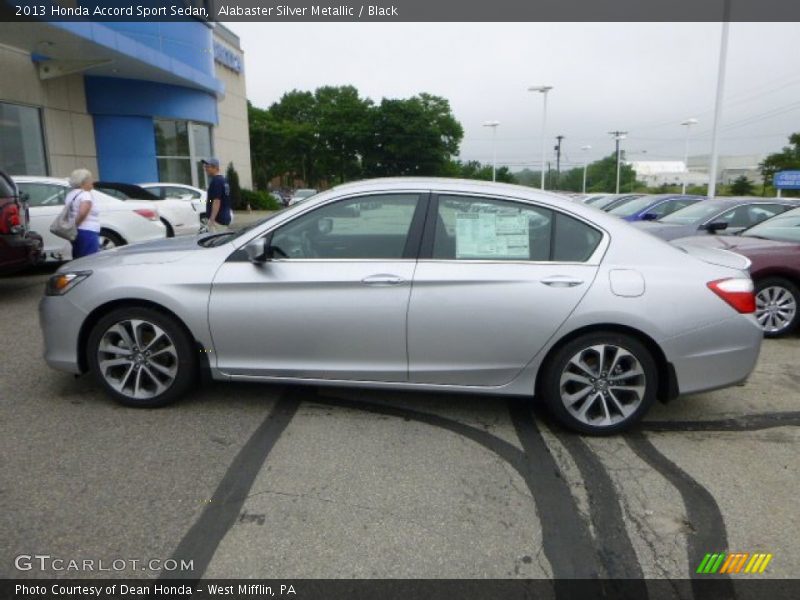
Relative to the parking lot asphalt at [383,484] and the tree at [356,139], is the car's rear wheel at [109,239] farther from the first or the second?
the tree at [356,139]

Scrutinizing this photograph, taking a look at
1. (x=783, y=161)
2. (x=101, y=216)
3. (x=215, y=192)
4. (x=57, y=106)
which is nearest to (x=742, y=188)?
(x=783, y=161)

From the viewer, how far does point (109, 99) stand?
1792cm

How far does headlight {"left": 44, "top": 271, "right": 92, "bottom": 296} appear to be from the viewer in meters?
3.96

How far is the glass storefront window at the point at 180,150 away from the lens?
20.0 m

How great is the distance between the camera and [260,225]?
3.98 m

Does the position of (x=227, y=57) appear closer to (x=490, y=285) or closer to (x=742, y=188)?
(x=490, y=285)

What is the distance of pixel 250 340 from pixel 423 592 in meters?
2.06

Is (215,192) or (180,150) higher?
(180,150)

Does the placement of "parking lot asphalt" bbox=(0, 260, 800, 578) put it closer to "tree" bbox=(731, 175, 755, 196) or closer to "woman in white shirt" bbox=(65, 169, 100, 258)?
"woman in white shirt" bbox=(65, 169, 100, 258)

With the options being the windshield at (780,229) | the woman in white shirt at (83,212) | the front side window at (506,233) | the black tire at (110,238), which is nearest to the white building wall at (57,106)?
the black tire at (110,238)

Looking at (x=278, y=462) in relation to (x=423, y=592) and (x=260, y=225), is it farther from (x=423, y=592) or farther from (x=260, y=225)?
(x=260, y=225)

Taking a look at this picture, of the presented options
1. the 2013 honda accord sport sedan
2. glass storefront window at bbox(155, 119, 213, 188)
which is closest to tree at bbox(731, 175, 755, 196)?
glass storefront window at bbox(155, 119, 213, 188)

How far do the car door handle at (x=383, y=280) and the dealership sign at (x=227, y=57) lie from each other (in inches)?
1093

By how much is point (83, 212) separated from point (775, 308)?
7785mm
